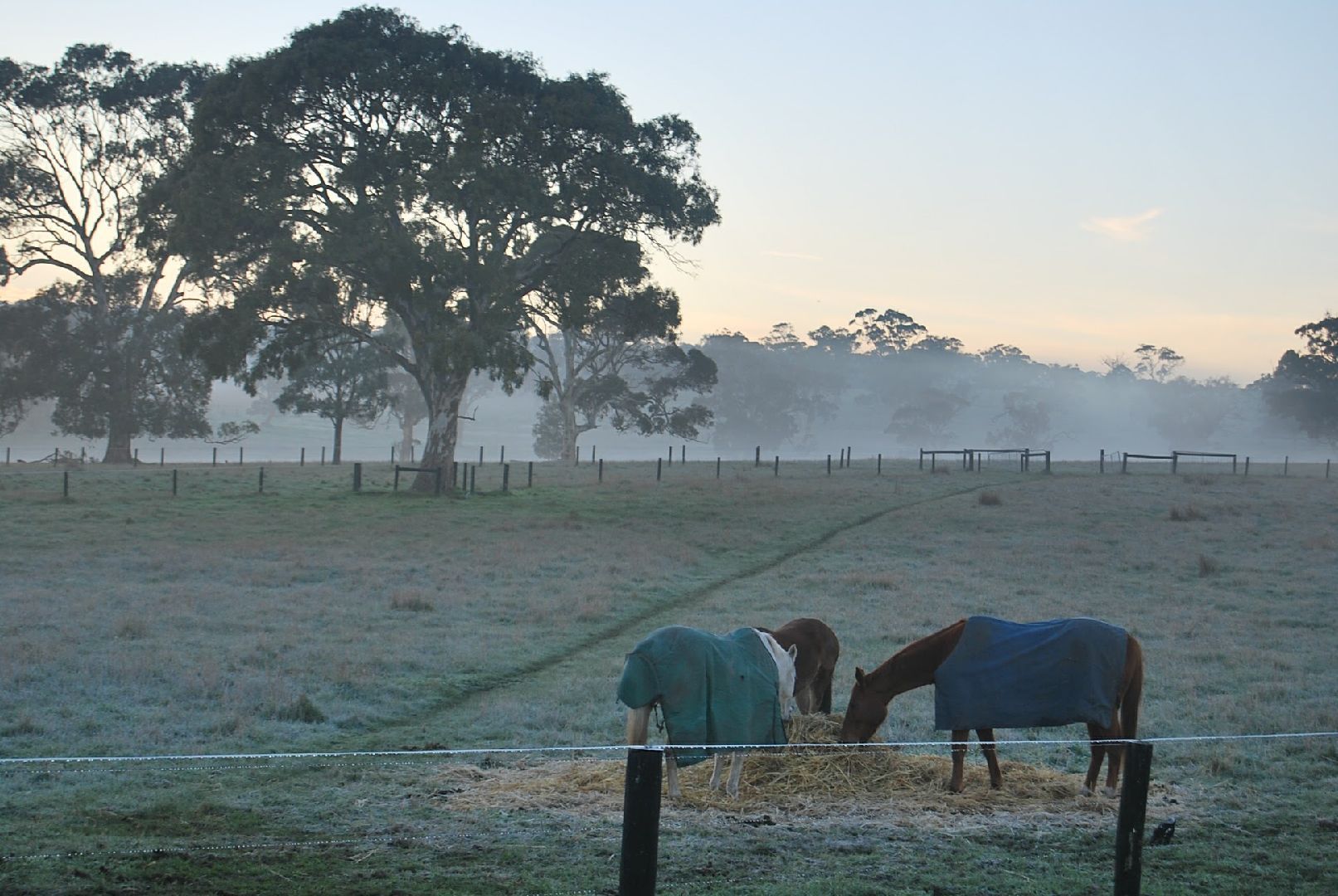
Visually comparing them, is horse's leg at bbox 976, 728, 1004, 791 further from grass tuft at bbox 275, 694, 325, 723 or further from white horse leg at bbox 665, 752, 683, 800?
grass tuft at bbox 275, 694, 325, 723

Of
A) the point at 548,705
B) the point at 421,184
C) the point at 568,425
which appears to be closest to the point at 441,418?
the point at 421,184

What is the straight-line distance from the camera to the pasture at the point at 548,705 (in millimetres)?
7516

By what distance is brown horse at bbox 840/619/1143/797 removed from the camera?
9.27 m

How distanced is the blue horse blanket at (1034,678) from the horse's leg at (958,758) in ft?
0.46

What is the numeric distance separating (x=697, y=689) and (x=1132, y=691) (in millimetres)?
3663

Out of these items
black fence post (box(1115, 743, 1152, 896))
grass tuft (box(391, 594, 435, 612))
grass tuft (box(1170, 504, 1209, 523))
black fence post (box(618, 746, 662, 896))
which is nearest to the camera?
black fence post (box(618, 746, 662, 896))

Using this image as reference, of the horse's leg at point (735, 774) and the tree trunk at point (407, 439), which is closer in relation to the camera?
the horse's leg at point (735, 774)

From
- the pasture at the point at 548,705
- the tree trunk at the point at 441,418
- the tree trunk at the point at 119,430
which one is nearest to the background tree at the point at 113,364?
the tree trunk at the point at 119,430

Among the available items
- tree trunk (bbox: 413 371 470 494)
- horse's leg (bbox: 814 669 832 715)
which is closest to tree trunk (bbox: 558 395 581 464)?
tree trunk (bbox: 413 371 470 494)

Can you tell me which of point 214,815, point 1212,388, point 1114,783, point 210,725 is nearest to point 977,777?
point 1114,783

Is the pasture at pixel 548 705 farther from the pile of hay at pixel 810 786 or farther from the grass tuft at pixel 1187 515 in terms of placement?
the grass tuft at pixel 1187 515

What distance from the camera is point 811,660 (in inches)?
419

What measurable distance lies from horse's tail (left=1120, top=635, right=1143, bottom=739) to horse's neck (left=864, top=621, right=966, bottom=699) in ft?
4.42

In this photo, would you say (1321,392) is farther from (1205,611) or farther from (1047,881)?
(1047,881)
